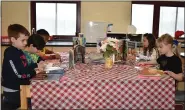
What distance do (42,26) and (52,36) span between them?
Answer: 0.29 m

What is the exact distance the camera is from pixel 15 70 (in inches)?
74.0

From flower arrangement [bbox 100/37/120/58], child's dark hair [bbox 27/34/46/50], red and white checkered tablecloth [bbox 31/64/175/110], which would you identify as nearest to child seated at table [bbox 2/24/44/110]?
red and white checkered tablecloth [bbox 31/64/175/110]

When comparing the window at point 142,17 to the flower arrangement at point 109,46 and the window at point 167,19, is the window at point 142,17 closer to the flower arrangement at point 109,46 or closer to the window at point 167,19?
the window at point 167,19

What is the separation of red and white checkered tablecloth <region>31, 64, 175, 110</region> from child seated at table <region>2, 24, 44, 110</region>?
0.80 ft

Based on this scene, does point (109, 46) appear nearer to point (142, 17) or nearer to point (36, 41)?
point (36, 41)

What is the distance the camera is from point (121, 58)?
274cm

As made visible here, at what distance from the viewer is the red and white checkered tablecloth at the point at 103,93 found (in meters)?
1.72

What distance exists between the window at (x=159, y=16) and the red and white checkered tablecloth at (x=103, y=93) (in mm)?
3191

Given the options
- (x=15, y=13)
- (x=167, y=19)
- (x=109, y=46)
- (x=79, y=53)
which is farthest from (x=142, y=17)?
(x=109, y=46)

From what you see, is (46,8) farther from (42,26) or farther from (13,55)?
(13,55)

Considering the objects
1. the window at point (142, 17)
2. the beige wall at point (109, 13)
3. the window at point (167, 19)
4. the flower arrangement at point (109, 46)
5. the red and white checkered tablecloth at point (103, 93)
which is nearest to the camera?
the red and white checkered tablecloth at point (103, 93)

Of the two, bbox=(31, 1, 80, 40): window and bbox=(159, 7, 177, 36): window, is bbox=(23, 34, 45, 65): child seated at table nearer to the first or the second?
bbox=(31, 1, 80, 40): window

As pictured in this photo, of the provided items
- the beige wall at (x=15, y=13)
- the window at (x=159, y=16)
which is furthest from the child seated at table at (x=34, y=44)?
the window at (x=159, y=16)

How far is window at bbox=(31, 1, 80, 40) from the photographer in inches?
185
